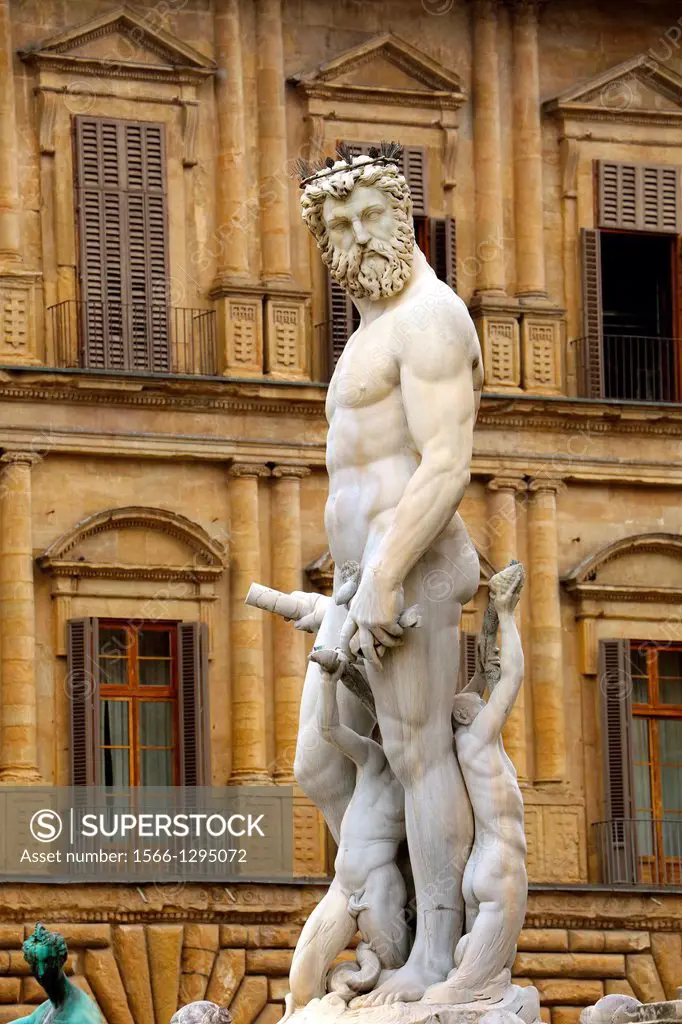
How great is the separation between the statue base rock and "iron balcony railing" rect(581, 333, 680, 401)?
71.6 feet

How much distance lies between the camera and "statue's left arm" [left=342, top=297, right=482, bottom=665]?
1137 centimetres

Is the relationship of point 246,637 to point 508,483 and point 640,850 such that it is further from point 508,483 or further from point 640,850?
point 640,850

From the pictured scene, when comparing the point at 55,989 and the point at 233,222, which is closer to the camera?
the point at 55,989

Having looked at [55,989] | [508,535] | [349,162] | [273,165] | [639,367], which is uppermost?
[273,165]

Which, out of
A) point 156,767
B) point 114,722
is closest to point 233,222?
point 114,722

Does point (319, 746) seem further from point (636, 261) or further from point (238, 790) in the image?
point (636, 261)

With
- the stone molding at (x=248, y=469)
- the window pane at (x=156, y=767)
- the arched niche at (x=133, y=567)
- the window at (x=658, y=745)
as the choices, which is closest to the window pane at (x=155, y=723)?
the window pane at (x=156, y=767)

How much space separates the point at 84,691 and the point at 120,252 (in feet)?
13.8

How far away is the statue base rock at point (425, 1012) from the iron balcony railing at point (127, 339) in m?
19.8

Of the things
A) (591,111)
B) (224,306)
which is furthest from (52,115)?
(591,111)

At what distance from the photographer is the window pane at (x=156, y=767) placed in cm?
3083

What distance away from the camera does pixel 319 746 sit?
11.8 meters

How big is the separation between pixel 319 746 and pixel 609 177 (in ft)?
73.1

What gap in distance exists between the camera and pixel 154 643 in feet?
102
